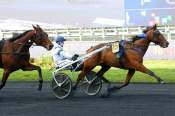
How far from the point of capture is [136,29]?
42625 millimetres

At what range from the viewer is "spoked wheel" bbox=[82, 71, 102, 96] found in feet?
55.9

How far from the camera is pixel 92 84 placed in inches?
671

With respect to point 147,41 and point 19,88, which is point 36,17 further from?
point 147,41

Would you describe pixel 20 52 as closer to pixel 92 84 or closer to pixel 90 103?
pixel 92 84

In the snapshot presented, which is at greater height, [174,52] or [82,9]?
[82,9]

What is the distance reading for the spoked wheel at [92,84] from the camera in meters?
17.0

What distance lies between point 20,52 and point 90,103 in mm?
2665

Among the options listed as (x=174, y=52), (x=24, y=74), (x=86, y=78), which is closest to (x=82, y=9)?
(x=174, y=52)

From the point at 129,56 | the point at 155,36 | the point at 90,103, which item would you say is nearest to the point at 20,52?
the point at 90,103

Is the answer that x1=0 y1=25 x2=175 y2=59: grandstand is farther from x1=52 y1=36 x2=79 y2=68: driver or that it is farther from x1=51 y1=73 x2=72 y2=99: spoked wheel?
x1=51 y1=73 x2=72 y2=99: spoked wheel

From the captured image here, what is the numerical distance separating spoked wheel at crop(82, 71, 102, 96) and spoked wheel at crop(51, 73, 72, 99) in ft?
2.86

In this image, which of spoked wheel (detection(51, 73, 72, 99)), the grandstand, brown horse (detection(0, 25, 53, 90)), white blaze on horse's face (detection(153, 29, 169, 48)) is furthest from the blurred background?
spoked wheel (detection(51, 73, 72, 99))

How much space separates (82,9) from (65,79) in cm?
3073

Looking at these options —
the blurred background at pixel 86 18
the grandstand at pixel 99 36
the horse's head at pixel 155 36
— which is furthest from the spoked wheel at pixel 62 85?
the blurred background at pixel 86 18
